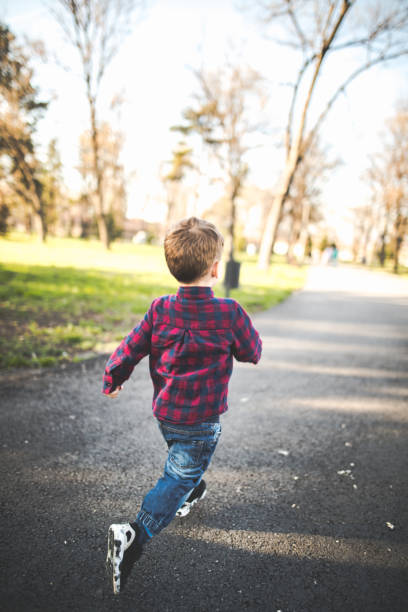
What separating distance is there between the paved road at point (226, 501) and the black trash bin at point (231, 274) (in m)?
3.72

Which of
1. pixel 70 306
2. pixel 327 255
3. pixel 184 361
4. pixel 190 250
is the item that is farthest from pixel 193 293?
pixel 327 255

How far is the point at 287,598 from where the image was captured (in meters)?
1.51

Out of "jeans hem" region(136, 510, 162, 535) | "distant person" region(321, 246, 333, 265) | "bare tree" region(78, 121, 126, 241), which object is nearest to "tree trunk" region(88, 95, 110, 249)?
"bare tree" region(78, 121, 126, 241)

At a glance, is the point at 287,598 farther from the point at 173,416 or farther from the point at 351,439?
the point at 351,439

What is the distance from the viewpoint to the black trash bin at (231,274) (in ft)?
23.9

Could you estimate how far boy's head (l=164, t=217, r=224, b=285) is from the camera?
1521 mm

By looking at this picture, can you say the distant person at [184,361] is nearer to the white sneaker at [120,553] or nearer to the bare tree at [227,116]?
the white sneaker at [120,553]

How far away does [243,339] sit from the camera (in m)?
1.60

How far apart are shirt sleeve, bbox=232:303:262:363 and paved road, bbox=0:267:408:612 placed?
104 centimetres

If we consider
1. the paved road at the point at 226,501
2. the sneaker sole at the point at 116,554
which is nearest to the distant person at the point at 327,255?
the paved road at the point at 226,501

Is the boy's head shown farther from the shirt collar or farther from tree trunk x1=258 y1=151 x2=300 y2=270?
tree trunk x1=258 y1=151 x2=300 y2=270

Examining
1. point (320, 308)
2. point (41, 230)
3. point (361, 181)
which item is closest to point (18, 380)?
point (320, 308)

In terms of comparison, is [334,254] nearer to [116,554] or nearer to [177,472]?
[177,472]

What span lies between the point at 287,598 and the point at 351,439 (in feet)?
5.59
